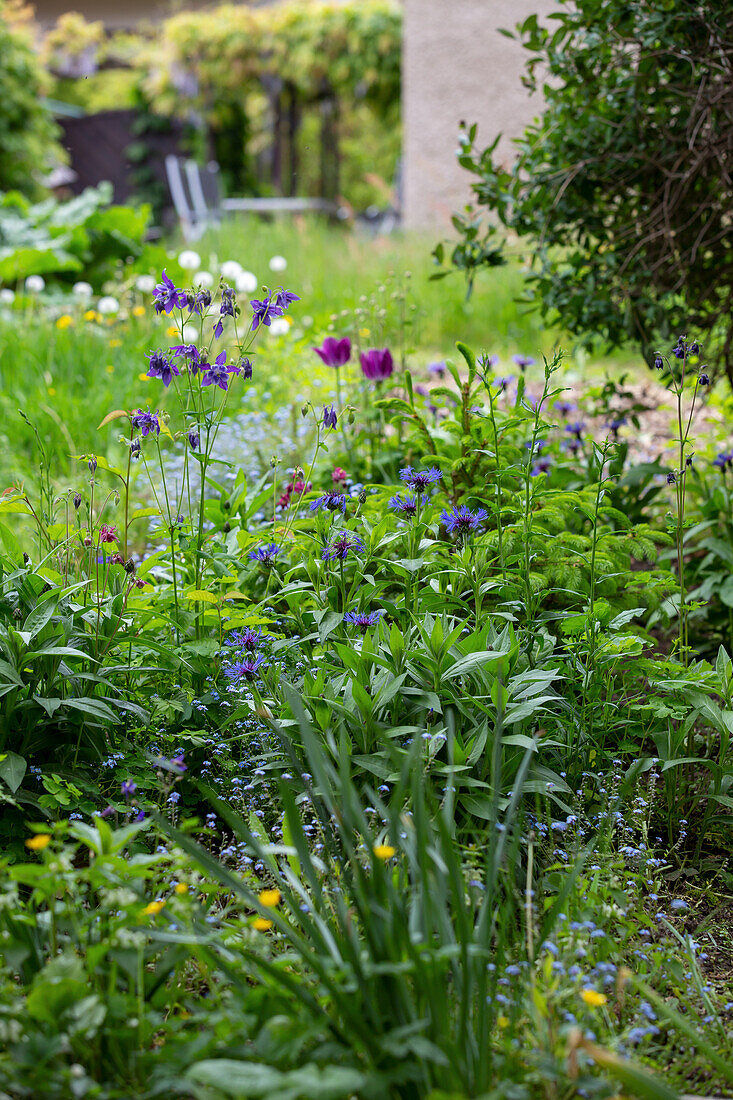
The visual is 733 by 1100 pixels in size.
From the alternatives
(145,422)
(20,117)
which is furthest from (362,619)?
(20,117)

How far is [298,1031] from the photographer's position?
98cm

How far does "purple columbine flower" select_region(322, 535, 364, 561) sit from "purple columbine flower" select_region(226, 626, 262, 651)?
0.21 m

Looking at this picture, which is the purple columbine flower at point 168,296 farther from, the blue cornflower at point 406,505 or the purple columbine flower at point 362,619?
the purple columbine flower at point 362,619

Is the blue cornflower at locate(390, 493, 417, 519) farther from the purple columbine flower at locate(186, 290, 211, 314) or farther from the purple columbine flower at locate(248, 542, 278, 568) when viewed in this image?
the purple columbine flower at locate(186, 290, 211, 314)

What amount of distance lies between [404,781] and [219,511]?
1307mm

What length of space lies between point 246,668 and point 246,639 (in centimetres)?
9

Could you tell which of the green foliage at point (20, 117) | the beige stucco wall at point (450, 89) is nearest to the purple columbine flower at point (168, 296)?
the beige stucco wall at point (450, 89)

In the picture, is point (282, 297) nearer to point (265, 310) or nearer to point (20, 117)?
point (265, 310)

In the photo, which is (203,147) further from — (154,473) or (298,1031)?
(298,1031)

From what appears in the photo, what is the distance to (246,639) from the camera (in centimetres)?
169

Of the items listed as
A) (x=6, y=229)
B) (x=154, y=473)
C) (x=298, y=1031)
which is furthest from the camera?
(x=6, y=229)

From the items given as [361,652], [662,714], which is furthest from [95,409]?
[662,714]

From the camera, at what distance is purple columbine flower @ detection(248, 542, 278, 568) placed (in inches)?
76.9

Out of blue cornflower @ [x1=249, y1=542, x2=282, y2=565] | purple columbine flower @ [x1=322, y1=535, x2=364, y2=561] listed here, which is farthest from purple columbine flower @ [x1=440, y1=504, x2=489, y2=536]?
blue cornflower @ [x1=249, y1=542, x2=282, y2=565]
